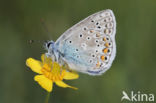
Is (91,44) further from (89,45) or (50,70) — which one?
(50,70)

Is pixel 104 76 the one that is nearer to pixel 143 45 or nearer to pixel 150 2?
pixel 143 45

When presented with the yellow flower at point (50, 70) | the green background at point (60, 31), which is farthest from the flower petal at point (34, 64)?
the green background at point (60, 31)

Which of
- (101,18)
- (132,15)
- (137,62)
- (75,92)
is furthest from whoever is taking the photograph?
(132,15)

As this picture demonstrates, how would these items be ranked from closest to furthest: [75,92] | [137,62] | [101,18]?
1. [101,18]
2. [75,92]
3. [137,62]

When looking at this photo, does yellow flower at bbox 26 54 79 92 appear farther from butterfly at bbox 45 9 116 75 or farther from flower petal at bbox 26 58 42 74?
butterfly at bbox 45 9 116 75

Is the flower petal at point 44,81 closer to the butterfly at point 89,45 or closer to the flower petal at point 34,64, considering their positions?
the flower petal at point 34,64

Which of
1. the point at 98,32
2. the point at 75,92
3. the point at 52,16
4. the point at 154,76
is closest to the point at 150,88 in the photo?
the point at 154,76
